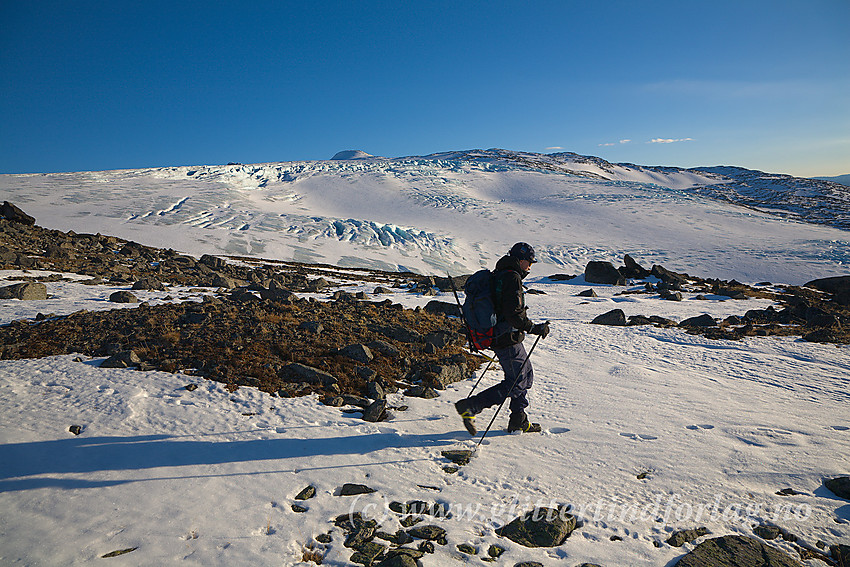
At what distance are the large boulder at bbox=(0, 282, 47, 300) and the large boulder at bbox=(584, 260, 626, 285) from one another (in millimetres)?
26164

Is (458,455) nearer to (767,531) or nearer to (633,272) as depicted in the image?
(767,531)

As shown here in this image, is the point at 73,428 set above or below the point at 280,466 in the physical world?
above

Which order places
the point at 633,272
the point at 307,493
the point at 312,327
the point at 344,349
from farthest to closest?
the point at 633,272, the point at 312,327, the point at 344,349, the point at 307,493

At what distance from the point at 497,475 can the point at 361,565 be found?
184cm

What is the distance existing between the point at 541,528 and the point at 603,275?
25.6 metres

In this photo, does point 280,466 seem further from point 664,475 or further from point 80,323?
point 80,323

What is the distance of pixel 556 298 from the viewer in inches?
819

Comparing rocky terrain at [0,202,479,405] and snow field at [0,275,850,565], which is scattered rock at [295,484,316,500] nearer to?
snow field at [0,275,850,565]

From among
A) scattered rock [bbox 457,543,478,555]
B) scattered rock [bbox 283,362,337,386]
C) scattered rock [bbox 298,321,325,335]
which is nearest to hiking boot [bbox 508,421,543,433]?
scattered rock [bbox 457,543,478,555]

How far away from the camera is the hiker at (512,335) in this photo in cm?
507

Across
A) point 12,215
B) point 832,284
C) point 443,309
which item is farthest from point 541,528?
point 12,215

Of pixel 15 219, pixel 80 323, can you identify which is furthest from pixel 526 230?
pixel 80 323

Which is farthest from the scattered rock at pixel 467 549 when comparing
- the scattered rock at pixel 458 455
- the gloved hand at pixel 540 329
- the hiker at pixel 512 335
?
the gloved hand at pixel 540 329

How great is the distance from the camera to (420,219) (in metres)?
57.3
